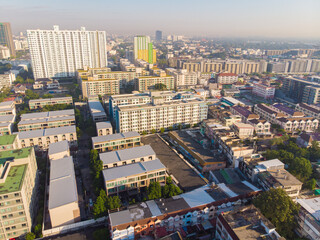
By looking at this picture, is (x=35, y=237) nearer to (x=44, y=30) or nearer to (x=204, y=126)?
(x=204, y=126)

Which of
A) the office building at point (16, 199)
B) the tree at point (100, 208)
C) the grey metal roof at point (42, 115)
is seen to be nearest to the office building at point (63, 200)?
the tree at point (100, 208)

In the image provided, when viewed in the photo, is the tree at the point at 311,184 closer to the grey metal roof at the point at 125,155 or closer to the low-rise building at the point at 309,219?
the low-rise building at the point at 309,219

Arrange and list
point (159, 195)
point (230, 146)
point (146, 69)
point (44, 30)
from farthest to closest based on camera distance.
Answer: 1. point (146, 69)
2. point (44, 30)
3. point (230, 146)
4. point (159, 195)

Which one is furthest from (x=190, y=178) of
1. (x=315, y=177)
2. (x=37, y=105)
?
(x=37, y=105)

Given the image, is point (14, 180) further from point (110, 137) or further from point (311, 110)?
point (311, 110)

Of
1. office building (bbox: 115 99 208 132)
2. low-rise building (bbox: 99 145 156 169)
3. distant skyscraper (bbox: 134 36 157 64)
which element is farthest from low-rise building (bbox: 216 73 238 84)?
low-rise building (bbox: 99 145 156 169)

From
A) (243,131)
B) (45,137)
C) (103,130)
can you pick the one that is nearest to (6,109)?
(45,137)
